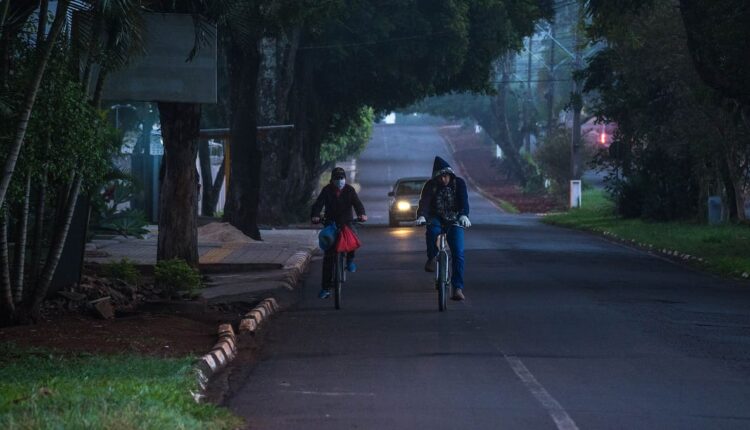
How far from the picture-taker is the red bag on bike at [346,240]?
17016mm

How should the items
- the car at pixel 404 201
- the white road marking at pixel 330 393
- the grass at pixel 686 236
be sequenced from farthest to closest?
the car at pixel 404 201, the grass at pixel 686 236, the white road marking at pixel 330 393

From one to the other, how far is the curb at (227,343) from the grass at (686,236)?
29.7 feet

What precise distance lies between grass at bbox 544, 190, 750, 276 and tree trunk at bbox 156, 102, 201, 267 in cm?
1010

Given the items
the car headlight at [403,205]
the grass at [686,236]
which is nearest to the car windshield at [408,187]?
the car headlight at [403,205]

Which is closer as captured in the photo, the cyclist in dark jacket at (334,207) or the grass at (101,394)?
the grass at (101,394)

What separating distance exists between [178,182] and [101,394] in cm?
1163

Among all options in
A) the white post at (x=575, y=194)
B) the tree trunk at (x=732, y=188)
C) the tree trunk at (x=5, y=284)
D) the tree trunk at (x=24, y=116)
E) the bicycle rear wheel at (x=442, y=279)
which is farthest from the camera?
the white post at (x=575, y=194)

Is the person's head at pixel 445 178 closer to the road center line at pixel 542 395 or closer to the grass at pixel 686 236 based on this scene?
the road center line at pixel 542 395

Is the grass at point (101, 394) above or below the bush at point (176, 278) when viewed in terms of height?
below

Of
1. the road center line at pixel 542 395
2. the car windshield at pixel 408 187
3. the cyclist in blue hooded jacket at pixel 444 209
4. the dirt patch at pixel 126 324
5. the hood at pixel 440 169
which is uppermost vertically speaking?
the hood at pixel 440 169

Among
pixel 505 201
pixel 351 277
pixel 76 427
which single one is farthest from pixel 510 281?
pixel 505 201

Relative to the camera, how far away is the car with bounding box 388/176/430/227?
4362 centimetres

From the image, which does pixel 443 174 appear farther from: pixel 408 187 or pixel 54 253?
pixel 408 187

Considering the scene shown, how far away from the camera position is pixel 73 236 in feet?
55.1
